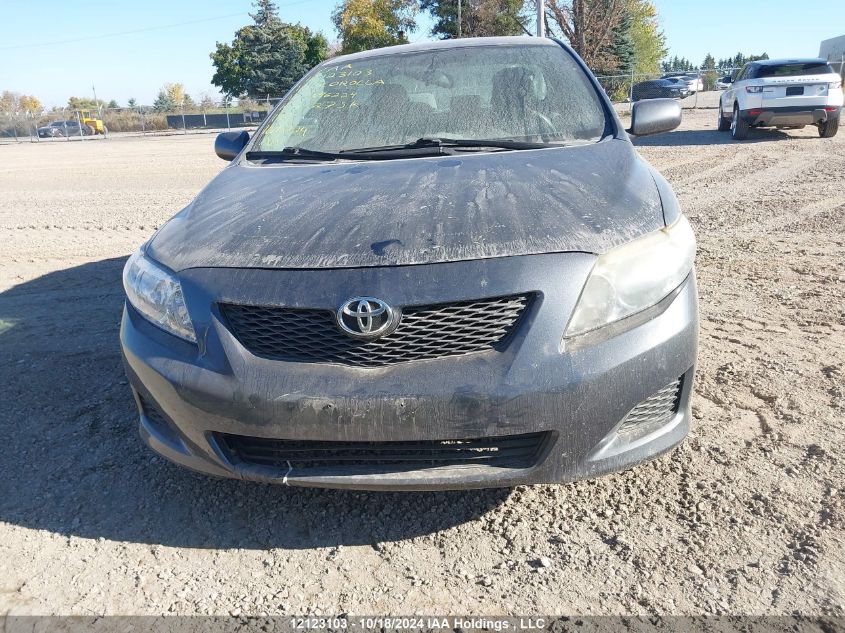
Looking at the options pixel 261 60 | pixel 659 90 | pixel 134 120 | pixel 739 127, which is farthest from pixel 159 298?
pixel 261 60

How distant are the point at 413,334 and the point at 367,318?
0.47ft

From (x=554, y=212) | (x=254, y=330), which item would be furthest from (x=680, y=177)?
(x=254, y=330)

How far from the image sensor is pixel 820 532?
2.13 m

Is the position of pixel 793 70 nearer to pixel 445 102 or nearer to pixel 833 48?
pixel 445 102

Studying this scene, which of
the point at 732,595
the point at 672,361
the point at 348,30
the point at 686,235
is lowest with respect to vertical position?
the point at 732,595

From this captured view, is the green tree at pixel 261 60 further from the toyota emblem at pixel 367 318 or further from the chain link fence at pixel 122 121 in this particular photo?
the toyota emblem at pixel 367 318

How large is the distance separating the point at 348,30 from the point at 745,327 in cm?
5464

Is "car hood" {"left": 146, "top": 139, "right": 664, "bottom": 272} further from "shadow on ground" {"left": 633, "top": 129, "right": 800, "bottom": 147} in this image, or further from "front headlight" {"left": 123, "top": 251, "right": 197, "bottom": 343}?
"shadow on ground" {"left": 633, "top": 129, "right": 800, "bottom": 147}

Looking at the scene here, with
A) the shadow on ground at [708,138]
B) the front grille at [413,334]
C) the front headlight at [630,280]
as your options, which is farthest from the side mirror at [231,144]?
the shadow on ground at [708,138]

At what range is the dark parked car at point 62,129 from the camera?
139 ft

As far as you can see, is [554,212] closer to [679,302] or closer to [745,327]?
[679,302]

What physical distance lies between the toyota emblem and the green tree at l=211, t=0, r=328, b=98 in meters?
59.3

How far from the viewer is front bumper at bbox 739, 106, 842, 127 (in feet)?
41.2

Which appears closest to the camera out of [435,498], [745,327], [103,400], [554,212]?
[554,212]
